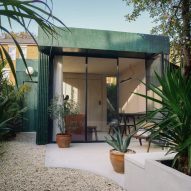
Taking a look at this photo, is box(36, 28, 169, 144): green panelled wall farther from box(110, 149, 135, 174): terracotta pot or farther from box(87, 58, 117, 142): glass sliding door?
box(110, 149, 135, 174): terracotta pot

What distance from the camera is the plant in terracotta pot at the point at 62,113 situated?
7346 mm

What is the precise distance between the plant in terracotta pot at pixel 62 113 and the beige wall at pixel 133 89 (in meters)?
2.96

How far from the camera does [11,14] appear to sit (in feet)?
3.78

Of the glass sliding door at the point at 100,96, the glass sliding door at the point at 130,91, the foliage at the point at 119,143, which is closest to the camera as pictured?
A: the foliage at the point at 119,143

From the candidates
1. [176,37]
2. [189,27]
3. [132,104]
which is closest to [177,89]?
[132,104]

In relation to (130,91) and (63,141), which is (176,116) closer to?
(63,141)

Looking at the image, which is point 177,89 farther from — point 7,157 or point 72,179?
point 7,157

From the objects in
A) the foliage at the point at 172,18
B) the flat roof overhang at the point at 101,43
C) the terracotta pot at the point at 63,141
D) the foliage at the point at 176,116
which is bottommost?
the terracotta pot at the point at 63,141

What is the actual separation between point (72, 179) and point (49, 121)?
417cm

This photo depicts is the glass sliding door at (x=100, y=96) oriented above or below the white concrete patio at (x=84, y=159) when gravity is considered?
above

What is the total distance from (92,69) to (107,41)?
5.21 ft

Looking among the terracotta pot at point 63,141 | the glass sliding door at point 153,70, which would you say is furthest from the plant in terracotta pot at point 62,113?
the glass sliding door at point 153,70

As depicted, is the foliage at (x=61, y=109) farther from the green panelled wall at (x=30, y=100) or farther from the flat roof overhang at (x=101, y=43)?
the green panelled wall at (x=30, y=100)

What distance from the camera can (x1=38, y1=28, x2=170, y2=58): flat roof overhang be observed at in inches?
296
